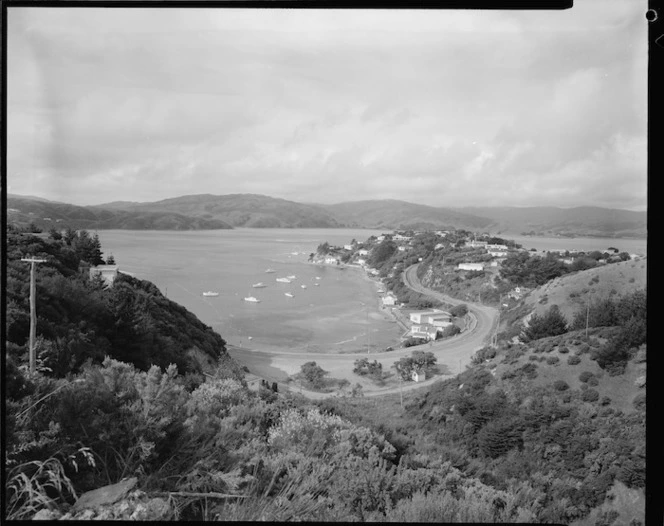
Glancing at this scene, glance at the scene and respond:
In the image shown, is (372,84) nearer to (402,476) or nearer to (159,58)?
(159,58)

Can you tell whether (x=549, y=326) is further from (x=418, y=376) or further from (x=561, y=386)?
(x=418, y=376)

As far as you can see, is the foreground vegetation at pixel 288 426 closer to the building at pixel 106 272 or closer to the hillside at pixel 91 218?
the building at pixel 106 272

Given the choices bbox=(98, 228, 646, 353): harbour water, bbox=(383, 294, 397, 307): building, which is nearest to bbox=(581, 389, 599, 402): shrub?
bbox=(98, 228, 646, 353): harbour water

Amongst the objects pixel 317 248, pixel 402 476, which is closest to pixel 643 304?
pixel 402 476

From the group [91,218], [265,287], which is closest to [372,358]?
[265,287]

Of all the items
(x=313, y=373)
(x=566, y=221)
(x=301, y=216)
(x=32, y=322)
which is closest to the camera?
(x=32, y=322)

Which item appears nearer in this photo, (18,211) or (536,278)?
(18,211)
